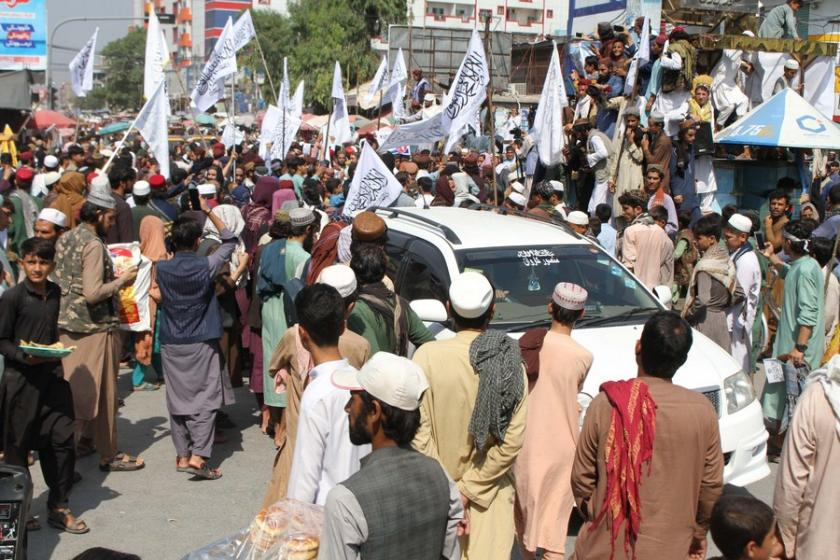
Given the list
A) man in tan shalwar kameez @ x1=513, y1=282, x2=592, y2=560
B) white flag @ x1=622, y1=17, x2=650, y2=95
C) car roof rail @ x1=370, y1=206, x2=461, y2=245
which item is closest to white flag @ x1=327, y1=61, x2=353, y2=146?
white flag @ x1=622, y1=17, x2=650, y2=95

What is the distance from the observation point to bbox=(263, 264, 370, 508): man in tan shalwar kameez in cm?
488

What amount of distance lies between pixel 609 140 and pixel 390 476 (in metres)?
10.4

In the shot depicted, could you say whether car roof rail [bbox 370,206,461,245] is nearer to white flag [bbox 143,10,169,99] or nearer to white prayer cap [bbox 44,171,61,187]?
white flag [bbox 143,10,169,99]

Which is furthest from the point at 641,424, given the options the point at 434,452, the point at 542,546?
the point at 542,546

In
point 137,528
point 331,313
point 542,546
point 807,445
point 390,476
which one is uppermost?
point 331,313

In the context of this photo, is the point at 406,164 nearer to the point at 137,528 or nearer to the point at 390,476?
the point at 137,528

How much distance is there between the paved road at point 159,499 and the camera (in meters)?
6.10

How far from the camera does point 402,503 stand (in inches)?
120

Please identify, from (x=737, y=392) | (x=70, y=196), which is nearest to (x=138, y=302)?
(x=70, y=196)

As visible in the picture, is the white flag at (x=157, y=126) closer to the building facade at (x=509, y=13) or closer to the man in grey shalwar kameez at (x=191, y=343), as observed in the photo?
the man in grey shalwar kameez at (x=191, y=343)

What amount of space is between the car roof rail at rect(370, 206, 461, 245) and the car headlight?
2100mm

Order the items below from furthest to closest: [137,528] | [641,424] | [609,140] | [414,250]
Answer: [609,140]
[414,250]
[137,528]
[641,424]

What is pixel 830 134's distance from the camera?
36.5 ft

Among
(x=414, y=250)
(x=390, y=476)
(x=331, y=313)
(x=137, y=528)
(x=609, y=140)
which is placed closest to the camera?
(x=390, y=476)
